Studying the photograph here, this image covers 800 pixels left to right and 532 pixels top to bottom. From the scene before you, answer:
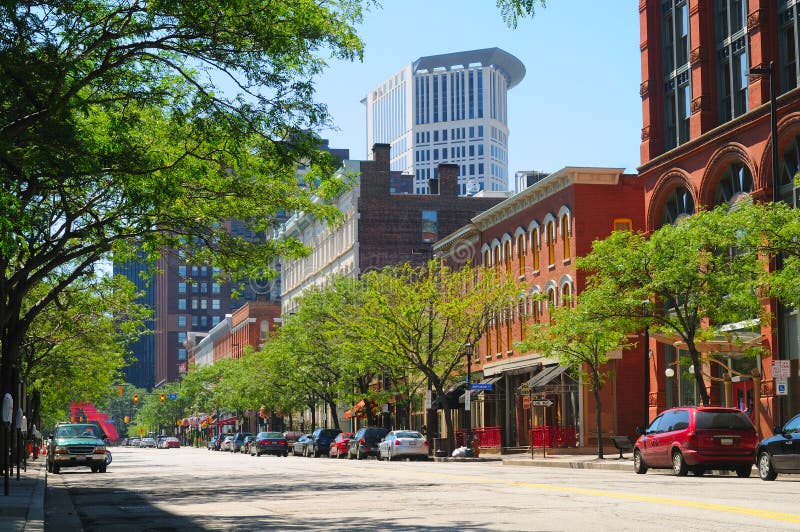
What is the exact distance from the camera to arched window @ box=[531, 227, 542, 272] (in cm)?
5931

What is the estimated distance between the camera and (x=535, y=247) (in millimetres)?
59688

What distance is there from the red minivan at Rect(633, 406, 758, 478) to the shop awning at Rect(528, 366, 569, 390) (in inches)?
849

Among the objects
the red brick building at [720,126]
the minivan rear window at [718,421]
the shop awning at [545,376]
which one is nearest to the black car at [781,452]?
the minivan rear window at [718,421]

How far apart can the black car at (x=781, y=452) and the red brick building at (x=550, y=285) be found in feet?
71.3

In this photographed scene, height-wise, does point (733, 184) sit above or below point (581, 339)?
above

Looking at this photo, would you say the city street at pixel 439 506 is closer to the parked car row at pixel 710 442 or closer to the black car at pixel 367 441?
the parked car row at pixel 710 442

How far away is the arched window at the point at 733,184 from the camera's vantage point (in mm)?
42250

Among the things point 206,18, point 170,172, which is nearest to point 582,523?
point 206,18

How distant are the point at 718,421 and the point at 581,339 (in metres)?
13.6

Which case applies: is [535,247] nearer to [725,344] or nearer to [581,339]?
[581,339]

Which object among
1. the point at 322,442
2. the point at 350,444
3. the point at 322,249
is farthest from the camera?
the point at 322,249

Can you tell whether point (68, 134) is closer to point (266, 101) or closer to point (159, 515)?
point (266, 101)

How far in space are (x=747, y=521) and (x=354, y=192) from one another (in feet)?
259

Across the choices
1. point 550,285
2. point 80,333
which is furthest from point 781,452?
point 550,285
